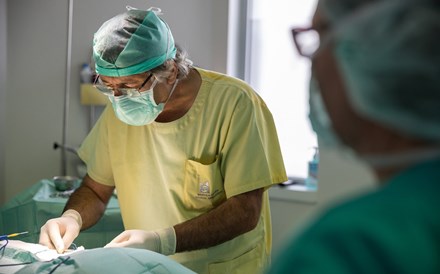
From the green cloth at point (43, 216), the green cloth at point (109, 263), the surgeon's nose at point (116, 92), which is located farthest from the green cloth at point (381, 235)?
the green cloth at point (43, 216)

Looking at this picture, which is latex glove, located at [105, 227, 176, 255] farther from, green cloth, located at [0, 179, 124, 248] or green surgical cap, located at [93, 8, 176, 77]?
green cloth, located at [0, 179, 124, 248]

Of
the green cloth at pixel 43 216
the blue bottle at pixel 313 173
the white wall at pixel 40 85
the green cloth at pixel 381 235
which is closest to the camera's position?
the green cloth at pixel 381 235

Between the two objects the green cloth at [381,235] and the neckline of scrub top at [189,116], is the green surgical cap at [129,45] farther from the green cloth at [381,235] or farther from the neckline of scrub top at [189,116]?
the green cloth at [381,235]

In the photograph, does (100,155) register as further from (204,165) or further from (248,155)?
(248,155)

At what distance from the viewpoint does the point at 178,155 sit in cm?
177

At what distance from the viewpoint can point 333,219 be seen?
611mm

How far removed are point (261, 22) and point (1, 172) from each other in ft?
6.39

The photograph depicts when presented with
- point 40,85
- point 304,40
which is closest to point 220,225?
point 304,40

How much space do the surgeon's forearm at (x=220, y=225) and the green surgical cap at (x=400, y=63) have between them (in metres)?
1.03

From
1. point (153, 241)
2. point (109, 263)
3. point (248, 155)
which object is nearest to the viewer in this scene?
point (109, 263)

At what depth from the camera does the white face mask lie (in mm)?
1724

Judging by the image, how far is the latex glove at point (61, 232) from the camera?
5.42 ft

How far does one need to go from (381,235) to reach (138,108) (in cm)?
124

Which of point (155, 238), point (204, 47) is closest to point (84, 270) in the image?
point (155, 238)
